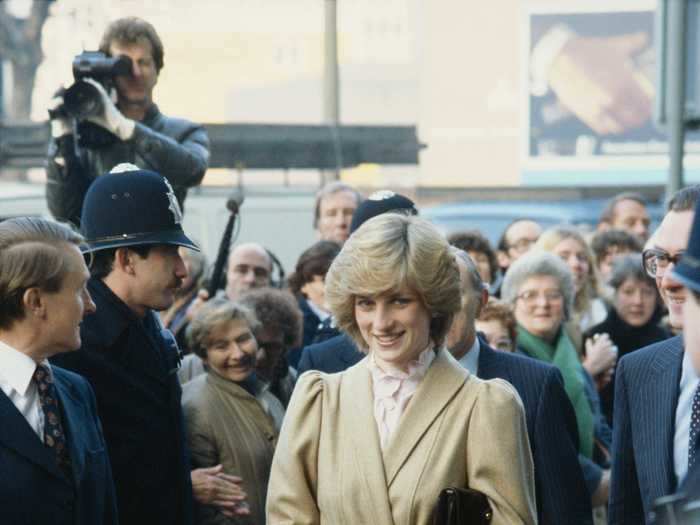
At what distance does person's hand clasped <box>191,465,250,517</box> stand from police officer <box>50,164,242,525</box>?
0.72 metres

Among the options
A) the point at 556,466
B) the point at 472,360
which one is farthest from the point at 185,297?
the point at 556,466

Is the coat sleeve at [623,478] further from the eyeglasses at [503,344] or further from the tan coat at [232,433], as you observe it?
the eyeglasses at [503,344]

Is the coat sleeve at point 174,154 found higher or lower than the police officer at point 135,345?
higher

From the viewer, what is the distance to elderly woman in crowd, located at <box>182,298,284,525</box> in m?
6.94

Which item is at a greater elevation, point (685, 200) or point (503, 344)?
point (685, 200)

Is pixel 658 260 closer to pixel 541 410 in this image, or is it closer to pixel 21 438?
pixel 541 410

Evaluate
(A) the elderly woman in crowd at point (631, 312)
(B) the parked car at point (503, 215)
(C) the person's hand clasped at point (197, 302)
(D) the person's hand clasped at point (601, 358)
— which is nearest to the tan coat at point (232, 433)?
(C) the person's hand clasped at point (197, 302)

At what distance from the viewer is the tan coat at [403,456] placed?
486cm

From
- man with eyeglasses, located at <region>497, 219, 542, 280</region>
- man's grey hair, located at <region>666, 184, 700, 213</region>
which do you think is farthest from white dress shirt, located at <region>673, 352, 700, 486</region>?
man with eyeglasses, located at <region>497, 219, 542, 280</region>

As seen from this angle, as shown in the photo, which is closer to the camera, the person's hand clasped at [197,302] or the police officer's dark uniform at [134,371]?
the police officer's dark uniform at [134,371]

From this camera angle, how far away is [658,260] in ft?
18.4

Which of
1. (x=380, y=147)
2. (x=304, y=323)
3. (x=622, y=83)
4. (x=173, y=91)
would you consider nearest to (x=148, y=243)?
(x=304, y=323)

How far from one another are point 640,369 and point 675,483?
17.5 inches

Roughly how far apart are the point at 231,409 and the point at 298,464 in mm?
2186
